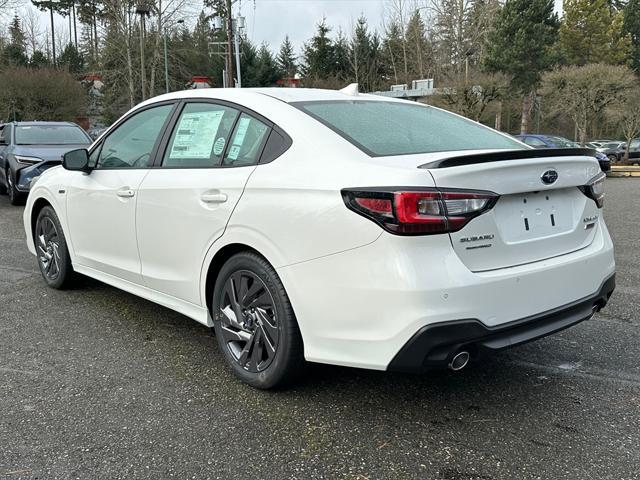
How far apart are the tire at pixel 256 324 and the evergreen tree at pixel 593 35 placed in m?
49.7

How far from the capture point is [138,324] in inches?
163

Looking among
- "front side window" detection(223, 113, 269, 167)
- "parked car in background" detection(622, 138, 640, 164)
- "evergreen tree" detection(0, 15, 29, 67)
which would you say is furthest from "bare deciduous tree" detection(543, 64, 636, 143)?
"evergreen tree" detection(0, 15, 29, 67)

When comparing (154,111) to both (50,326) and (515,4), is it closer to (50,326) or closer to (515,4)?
(50,326)

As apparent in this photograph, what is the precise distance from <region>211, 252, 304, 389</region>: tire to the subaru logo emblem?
50.8 inches

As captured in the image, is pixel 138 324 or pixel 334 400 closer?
pixel 334 400

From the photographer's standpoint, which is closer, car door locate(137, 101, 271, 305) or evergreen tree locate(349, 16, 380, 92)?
car door locate(137, 101, 271, 305)

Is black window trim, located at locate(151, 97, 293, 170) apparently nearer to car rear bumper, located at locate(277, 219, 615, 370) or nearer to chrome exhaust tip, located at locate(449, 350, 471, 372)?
car rear bumper, located at locate(277, 219, 615, 370)

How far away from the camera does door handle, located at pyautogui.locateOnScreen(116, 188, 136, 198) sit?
3.71 metres

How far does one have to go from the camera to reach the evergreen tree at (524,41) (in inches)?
1458

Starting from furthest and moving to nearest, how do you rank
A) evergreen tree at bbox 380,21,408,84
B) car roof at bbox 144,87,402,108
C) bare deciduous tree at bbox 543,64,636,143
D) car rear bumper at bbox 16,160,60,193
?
evergreen tree at bbox 380,21,408,84, bare deciduous tree at bbox 543,64,636,143, car rear bumper at bbox 16,160,60,193, car roof at bbox 144,87,402,108

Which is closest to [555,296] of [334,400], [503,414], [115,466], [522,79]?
[503,414]

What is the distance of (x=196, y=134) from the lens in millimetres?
3473

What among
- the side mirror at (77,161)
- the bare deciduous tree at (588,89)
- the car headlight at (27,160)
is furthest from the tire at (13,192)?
the bare deciduous tree at (588,89)

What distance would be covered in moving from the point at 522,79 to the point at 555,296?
128 ft
